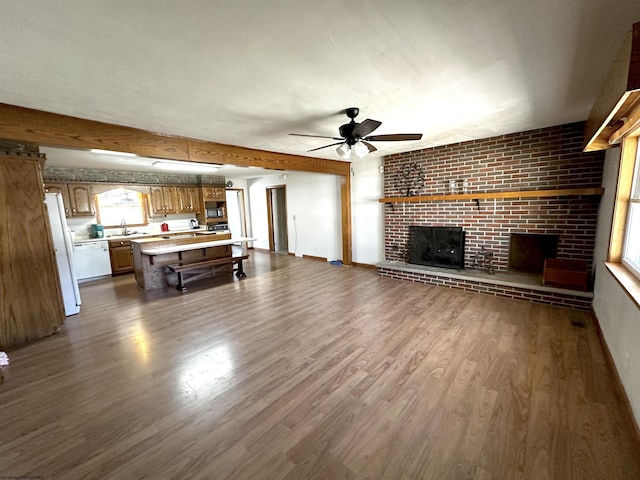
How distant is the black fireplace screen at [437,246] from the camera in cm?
430

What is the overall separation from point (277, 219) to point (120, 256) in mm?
3922

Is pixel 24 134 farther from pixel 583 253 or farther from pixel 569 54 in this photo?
pixel 583 253

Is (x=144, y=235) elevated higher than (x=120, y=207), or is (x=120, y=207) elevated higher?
(x=120, y=207)

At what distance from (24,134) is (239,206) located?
20.2 ft

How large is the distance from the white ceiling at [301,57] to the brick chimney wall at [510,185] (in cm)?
93

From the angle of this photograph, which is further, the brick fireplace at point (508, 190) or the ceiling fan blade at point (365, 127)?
the brick fireplace at point (508, 190)

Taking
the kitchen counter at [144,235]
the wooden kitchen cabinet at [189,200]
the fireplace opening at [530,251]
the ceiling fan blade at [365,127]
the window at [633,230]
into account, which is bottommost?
the fireplace opening at [530,251]

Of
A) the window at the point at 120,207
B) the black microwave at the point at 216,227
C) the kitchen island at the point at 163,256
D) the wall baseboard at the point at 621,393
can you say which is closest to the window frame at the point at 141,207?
the window at the point at 120,207

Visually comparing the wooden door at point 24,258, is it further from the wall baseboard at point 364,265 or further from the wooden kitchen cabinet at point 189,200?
the wall baseboard at point 364,265

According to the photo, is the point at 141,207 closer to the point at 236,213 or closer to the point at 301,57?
the point at 236,213

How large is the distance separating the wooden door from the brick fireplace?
4.75m

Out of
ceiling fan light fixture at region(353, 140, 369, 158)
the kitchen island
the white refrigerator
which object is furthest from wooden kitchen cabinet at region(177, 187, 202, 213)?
ceiling fan light fixture at region(353, 140, 369, 158)

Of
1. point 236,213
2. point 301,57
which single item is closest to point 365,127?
point 301,57

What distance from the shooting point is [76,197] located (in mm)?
5328
